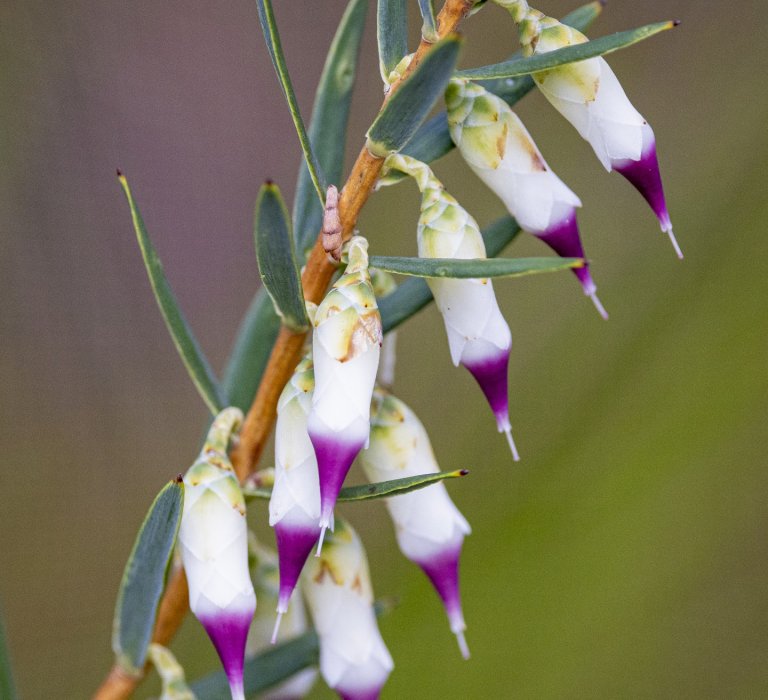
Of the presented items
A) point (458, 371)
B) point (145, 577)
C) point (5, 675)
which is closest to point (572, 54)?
point (145, 577)

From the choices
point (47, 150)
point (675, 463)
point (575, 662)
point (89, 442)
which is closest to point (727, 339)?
point (675, 463)

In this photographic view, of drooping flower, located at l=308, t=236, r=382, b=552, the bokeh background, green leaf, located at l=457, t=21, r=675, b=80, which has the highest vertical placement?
green leaf, located at l=457, t=21, r=675, b=80

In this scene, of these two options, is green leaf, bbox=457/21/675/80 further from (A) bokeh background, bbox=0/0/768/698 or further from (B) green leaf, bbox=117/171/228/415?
(A) bokeh background, bbox=0/0/768/698

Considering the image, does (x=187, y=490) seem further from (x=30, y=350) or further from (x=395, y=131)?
(x=30, y=350)

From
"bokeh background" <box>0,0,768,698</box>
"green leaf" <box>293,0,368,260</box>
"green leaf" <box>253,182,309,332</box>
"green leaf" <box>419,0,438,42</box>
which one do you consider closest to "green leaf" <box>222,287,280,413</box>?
"green leaf" <box>293,0,368,260</box>

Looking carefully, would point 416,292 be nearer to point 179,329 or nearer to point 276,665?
point 179,329
